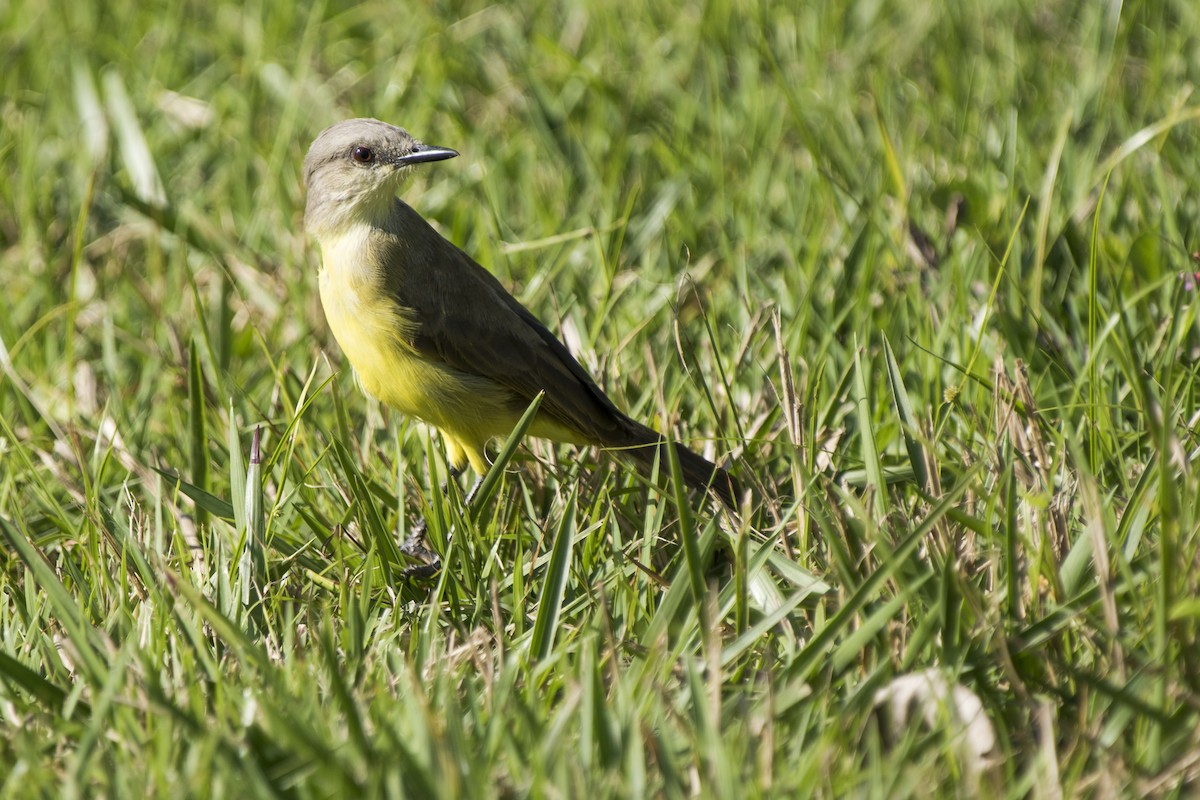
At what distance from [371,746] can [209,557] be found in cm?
111

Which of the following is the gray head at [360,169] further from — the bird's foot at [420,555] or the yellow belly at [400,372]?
the bird's foot at [420,555]

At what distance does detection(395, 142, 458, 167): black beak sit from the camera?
4.54 meters

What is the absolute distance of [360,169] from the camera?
15.1 ft

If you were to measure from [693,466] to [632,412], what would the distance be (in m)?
0.61

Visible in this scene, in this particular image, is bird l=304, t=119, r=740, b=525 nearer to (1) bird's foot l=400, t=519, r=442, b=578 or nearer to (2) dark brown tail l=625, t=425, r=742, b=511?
(2) dark brown tail l=625, t=425, r=742, b=511

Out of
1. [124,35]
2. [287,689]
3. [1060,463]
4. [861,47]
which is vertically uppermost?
[124,35]

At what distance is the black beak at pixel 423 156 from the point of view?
179 inches

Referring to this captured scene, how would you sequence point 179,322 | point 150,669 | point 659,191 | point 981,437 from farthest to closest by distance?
point 659,191
point 179,322
point 981,437
point 150,669

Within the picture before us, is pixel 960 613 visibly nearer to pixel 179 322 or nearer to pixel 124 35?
pixel 179 322

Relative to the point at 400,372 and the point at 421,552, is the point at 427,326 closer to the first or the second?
the point at 400,372

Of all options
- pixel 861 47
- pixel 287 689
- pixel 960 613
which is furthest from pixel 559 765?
pixel 861 47

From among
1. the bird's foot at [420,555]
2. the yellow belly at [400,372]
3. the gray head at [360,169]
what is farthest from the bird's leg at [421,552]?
the gray head at [360,169]

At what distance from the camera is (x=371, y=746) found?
8.53 feet

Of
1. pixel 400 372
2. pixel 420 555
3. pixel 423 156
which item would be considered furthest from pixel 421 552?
pixel 423 156
